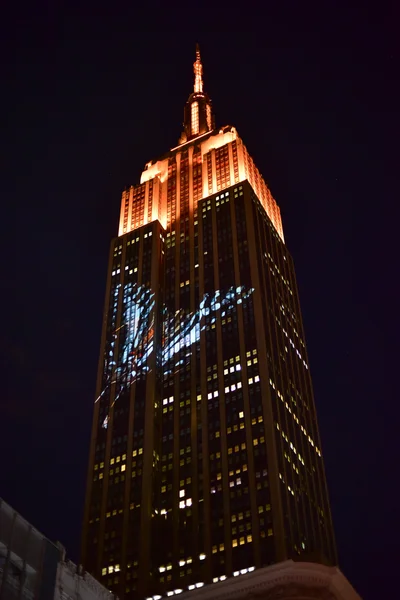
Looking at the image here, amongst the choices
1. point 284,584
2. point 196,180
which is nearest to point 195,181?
point 196,180

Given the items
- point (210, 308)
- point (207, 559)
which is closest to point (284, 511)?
point (207, 559)

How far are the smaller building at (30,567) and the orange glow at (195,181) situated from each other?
139 metres

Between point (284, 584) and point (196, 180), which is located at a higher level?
point (196, 180)

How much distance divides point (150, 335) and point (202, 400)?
22.4 metres

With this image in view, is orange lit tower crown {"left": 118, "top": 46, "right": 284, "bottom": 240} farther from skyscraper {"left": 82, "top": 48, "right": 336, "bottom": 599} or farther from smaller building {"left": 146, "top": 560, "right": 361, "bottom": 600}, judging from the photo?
smaller building {"left": 146, "top": 560, "right": 361, "bottom": 600}

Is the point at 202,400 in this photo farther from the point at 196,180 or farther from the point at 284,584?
the point at 196,180

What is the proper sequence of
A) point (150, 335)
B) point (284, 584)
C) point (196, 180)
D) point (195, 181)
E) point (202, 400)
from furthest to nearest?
point (196, 180), point (195, 181), point (150, 335), point (202, 400), point (284, 584)

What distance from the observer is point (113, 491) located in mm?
131875

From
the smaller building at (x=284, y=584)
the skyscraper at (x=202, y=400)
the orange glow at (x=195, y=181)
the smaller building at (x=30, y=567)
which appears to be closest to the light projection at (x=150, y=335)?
the skyscraper at (x=202, y=400)

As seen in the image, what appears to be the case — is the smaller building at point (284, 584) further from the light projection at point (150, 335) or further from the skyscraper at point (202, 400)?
the light projection at point (150, 335)

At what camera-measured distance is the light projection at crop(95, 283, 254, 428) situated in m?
148

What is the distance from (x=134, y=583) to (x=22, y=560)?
83.2m

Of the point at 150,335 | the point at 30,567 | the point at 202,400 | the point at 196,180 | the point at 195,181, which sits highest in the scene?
the point at 196,180

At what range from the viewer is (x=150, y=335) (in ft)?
506
